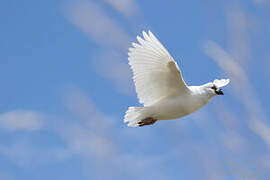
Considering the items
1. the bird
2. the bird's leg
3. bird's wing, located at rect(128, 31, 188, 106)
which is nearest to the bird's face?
the bird

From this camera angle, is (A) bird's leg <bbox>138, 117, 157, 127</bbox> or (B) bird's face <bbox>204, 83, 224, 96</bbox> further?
(B) bird's face <bbox>204, 83, 224, 96</bbox>

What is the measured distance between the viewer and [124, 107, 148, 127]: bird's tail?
699 cm

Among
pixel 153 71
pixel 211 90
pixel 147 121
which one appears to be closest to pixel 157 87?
pixel 153 71

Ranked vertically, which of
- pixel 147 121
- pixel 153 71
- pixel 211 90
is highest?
pixel 153 71

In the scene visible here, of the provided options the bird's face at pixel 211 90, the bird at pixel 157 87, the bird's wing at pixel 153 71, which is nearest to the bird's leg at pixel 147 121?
the bird at pixel 157 87

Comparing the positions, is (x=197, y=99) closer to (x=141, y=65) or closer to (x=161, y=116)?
(x=161, y=116)

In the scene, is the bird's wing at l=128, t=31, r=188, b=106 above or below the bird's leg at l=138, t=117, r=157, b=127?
above

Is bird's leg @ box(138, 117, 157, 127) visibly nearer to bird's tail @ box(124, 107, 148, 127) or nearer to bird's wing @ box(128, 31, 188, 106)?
bird's tail @ box(124, 107, 148, 127)

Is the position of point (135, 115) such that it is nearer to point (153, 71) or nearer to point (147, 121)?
point (147, 121)

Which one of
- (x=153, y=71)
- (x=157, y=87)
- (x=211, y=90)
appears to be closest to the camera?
(x=153, y=71)

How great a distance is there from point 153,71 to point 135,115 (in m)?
0.84

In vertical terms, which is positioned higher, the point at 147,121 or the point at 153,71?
the point at 153,71

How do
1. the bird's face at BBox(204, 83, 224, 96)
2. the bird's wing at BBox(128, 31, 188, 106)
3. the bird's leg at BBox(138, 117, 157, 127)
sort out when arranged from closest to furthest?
the bird's wing at BBox(128, 31, 188, 106), the bird's leg at BBox(138, 117, 157, 127), the bird's face at BBox(204, 83, 224, 96)

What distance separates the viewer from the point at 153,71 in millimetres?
6793
